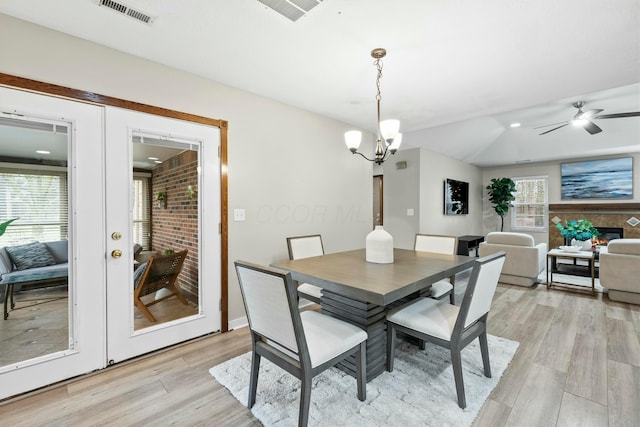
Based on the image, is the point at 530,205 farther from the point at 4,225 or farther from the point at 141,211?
the point at 4,225

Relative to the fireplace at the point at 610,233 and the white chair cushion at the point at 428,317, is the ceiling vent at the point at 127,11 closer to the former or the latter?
the white chair cushion at the point at 428,317

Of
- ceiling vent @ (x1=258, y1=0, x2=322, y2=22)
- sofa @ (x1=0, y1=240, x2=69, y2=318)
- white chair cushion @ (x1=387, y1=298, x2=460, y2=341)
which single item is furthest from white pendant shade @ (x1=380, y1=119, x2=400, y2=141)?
sofa @ (x1=0, y1=240, x2=69, y2=318)

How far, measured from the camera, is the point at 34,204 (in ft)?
6.32

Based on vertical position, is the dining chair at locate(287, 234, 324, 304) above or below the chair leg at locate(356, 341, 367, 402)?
above

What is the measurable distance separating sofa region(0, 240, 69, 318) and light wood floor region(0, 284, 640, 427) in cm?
75

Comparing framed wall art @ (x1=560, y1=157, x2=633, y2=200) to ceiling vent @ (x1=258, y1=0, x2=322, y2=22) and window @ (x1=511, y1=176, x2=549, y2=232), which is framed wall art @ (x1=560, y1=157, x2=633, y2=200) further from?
ceiling vent @ (x1=258, y1=0, x2=322, y2=22)

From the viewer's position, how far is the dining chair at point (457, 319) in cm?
165

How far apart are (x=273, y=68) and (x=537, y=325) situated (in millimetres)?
3518

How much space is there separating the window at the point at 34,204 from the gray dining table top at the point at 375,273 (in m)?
1.55

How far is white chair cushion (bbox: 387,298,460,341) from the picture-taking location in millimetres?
1772

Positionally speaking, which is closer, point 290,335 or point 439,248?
point 290,335

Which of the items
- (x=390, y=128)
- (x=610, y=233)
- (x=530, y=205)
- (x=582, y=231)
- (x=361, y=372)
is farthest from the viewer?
(x=530, y=205)

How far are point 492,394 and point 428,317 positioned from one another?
603 mm

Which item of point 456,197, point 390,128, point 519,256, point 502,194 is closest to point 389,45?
point 390,128
